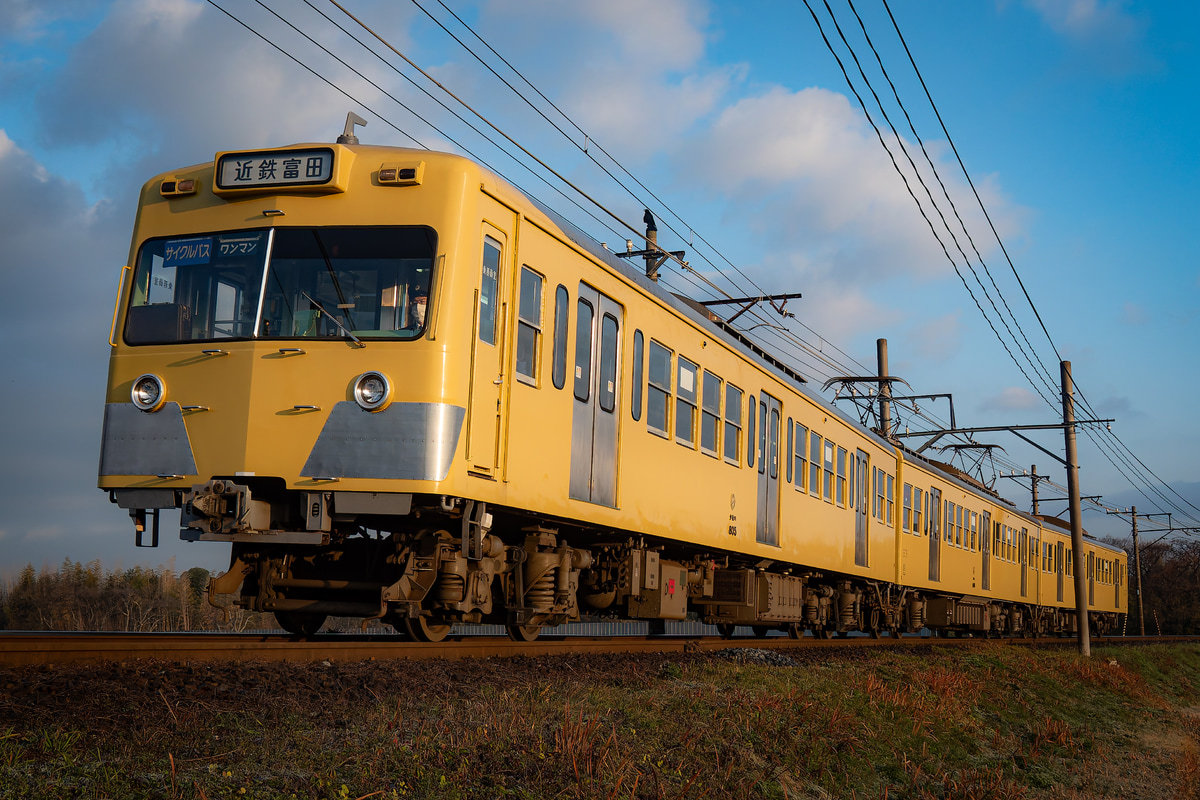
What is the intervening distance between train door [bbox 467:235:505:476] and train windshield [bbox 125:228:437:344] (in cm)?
47

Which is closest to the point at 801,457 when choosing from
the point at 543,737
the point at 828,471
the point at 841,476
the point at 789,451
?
the point at 789,451

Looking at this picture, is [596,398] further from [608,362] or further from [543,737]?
[543,737]

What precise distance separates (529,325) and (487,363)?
2.56ft

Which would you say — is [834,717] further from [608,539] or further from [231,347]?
[231,347]

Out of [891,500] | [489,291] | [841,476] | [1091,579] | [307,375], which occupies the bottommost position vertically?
[1091,579]

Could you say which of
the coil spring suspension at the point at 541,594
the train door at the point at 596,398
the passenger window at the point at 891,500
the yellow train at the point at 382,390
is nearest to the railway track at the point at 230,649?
the yellow train at the point at 382,390

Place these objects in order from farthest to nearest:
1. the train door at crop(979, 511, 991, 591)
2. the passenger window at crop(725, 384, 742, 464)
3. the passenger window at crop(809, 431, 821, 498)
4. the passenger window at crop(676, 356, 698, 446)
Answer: the train door at crop(979, 511, 991, 591)
the passenger window at crop(809, 431, 821, 498)
the passenger window at crop(725, 384, 742, 464)
the passenger window at crop(676, 356, 698, 446)

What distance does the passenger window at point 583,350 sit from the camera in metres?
9.09

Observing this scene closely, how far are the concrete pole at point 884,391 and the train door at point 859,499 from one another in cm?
546

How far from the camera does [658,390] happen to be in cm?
→ 1052

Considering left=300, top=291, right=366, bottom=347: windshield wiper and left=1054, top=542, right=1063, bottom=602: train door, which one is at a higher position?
left=300, top=291, right=366, bottom=347: windshield wiper

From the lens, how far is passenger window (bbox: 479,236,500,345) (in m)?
7.70

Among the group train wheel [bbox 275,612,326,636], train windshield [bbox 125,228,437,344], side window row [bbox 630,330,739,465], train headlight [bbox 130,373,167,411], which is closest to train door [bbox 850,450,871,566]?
side window row [bbox 630,330,739,465]

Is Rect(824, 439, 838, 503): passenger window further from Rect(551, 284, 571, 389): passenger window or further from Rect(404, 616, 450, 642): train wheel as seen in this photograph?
Rect(404, 616, 450, 642): train wheel
